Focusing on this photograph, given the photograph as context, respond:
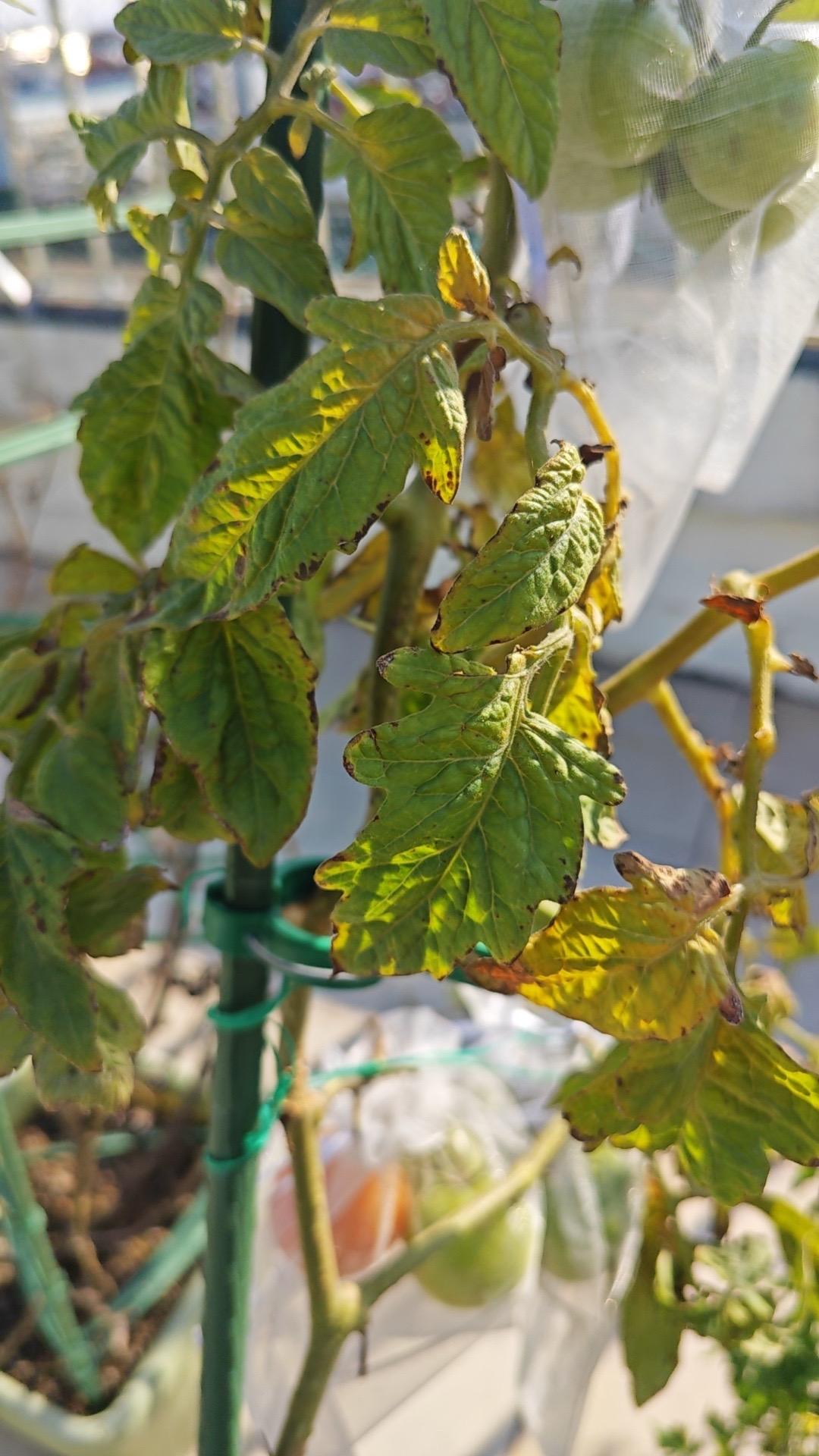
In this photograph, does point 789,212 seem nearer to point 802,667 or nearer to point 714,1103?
point 802,667

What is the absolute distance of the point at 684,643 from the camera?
384 millimetres

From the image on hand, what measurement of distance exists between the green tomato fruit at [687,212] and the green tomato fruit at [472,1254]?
1.51ft

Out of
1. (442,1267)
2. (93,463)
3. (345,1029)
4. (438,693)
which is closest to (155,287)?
(93,463)

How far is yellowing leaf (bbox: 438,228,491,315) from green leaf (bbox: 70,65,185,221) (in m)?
0.10

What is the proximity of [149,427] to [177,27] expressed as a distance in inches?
4.0

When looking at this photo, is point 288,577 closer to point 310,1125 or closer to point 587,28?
point 587,28

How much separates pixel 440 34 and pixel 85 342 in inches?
73.1

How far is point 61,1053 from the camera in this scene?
292 millimetres

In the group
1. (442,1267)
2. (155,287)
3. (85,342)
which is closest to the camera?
(155,287)

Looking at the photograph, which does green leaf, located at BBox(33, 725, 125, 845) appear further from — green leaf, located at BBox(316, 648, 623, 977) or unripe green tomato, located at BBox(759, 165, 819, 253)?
unripe green tomato, located at BBox(759, 165, 819, 253)

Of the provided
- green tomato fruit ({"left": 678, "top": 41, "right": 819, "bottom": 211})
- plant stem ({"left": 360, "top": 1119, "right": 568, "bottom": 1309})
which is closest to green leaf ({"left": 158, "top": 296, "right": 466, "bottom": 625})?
green tomato fruit ({"left": 678, "top": 41, "right": 819, "bottom": 211})

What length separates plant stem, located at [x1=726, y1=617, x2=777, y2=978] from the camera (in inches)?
11.8

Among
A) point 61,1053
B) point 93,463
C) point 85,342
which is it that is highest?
point 93,463

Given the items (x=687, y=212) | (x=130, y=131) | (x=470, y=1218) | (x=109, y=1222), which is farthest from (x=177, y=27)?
(x=109, y=1222)
